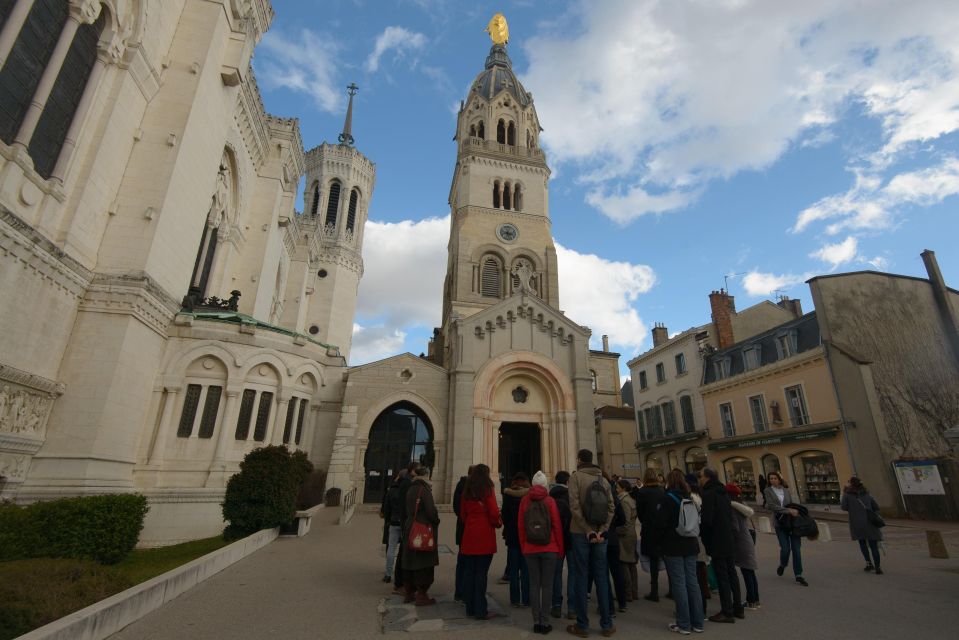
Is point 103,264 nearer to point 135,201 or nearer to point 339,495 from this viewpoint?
point 135,201

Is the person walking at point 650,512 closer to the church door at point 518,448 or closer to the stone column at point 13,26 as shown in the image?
the stone column at point 13,26

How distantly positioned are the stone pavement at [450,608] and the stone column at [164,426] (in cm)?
799

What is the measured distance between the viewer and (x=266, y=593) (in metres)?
7.21

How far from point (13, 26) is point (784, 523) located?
1983 cm

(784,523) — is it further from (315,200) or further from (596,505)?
(315,200)

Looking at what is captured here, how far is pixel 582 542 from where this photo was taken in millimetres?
6070

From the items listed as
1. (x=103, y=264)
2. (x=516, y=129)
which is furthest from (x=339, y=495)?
(x=516, y=129)

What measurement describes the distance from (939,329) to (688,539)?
27483 mm

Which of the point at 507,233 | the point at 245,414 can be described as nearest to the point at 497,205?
the point at 507,233

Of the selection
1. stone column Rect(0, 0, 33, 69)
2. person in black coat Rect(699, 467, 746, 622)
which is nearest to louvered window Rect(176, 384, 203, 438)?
stone column Rect(0, 0, 33, 69)

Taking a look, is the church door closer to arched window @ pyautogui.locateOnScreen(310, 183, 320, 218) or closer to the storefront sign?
the storefront sign

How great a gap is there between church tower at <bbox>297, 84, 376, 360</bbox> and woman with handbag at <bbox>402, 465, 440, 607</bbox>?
113 feet

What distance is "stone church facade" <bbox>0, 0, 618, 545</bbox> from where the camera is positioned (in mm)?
12164

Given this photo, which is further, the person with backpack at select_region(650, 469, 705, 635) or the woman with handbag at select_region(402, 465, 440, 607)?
the woman with handbag at select_region(402, 465, 440, 607)
